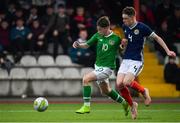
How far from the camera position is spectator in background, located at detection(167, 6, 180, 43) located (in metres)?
24.8

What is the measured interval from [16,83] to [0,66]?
2.68 ft

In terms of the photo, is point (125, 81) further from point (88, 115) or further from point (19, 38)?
point (19, 38)

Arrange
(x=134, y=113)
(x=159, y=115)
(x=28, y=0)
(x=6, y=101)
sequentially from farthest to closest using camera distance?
(x=28, y=0) < (x=6, y=101) < (x=159, y=115) < (x=134, y=113)

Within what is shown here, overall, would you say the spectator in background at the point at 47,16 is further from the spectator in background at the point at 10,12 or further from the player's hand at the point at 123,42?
the player's hand at the point at 123,42

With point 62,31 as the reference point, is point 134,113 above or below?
below

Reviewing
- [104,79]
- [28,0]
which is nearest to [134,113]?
[104,79]

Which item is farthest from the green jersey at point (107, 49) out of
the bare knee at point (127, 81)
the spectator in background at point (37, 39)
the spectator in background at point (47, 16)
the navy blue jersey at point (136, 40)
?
the spectator in background at point (47, 16)

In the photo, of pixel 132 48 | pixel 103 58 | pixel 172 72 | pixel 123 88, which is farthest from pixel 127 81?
pixel 172 72

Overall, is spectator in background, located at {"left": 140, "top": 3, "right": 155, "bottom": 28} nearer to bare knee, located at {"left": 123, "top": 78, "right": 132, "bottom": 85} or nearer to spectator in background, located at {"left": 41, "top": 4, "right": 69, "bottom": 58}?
spectator in background, located at {"left": 41, "top": 4, "right": 69, "bottom": 58}

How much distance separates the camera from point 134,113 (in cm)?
1430

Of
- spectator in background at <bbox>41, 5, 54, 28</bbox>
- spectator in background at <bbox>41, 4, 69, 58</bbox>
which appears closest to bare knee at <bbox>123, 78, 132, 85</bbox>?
spectator in background at <bbox>41, 4, 69, 58</bbox>

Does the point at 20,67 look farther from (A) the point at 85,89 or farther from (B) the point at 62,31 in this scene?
(A) the point at 85,89

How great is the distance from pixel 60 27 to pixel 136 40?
9.17 metres

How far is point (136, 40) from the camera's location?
47.6 feet
